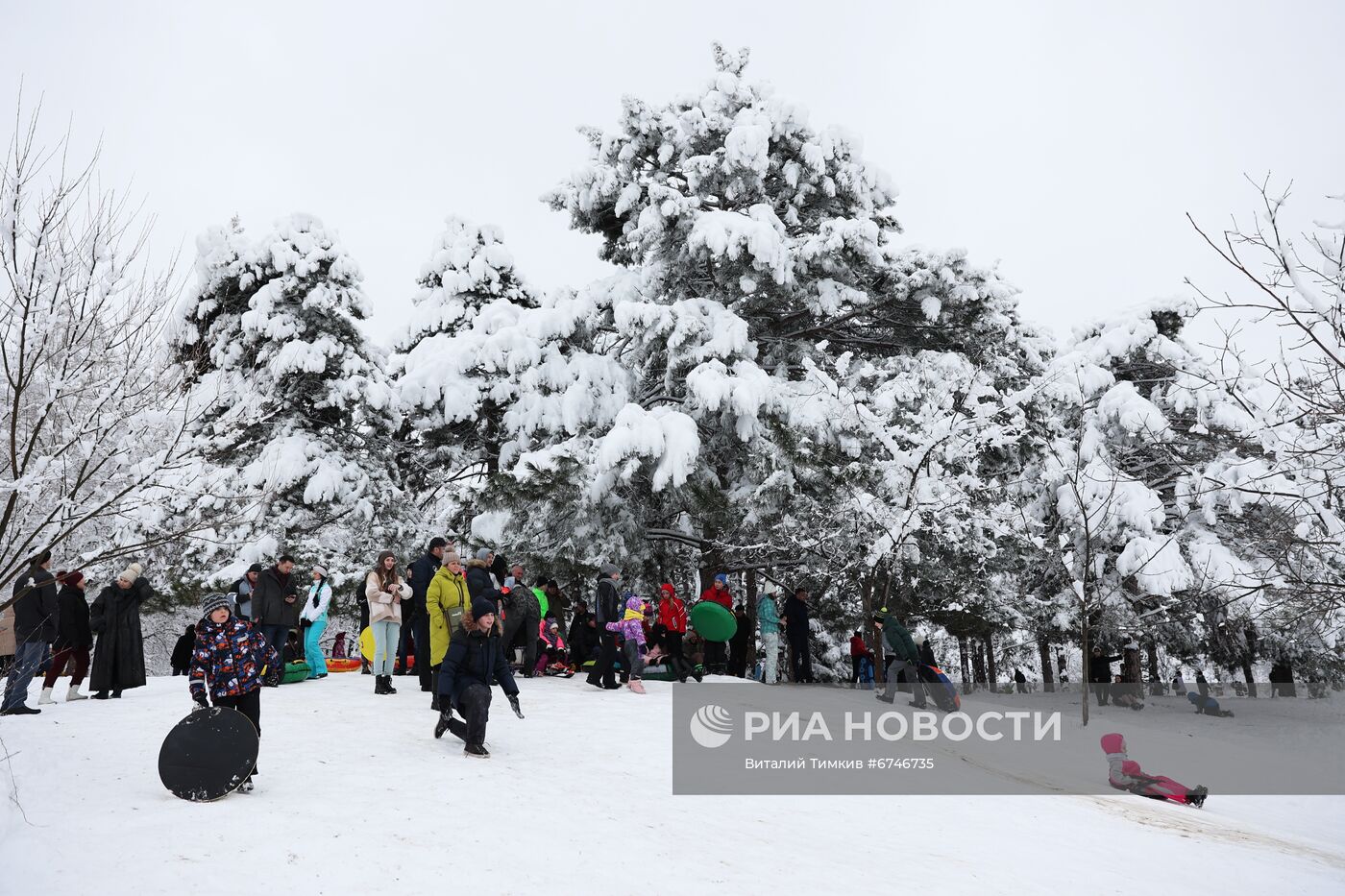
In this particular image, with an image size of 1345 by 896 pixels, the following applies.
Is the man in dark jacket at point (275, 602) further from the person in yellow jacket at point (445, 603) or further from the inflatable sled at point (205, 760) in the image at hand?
the inflatable sled at point (205, 760)

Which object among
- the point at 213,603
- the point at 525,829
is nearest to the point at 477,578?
the point at 213,603

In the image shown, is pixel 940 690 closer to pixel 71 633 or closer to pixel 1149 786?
pixel 1149 786

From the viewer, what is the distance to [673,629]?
46.4 feet

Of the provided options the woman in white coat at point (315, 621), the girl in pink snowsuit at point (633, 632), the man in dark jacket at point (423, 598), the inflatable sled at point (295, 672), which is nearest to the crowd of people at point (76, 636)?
the inflatable sled at point (295, 672)

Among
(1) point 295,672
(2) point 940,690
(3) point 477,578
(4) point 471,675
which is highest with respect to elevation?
(3) point 477,578

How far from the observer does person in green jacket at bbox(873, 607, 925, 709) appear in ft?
41.7

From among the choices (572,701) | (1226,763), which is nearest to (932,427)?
(1226,763)

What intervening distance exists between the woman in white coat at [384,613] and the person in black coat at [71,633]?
10.6 ft

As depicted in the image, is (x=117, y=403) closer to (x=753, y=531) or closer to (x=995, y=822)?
(x=995, y=822)

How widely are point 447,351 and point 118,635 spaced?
29.1 feet

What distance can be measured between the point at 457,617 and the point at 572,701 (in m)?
3.52

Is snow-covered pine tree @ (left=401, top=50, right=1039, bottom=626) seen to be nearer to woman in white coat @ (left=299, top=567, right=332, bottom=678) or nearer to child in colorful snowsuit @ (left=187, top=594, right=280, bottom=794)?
woman in white coat @ (left=299, top=567, right=332, bottom=678)

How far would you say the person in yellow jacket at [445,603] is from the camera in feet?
29.3

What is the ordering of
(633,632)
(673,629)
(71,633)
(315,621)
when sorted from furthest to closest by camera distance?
(673,629), (315,621), (633,632), (71,633)
